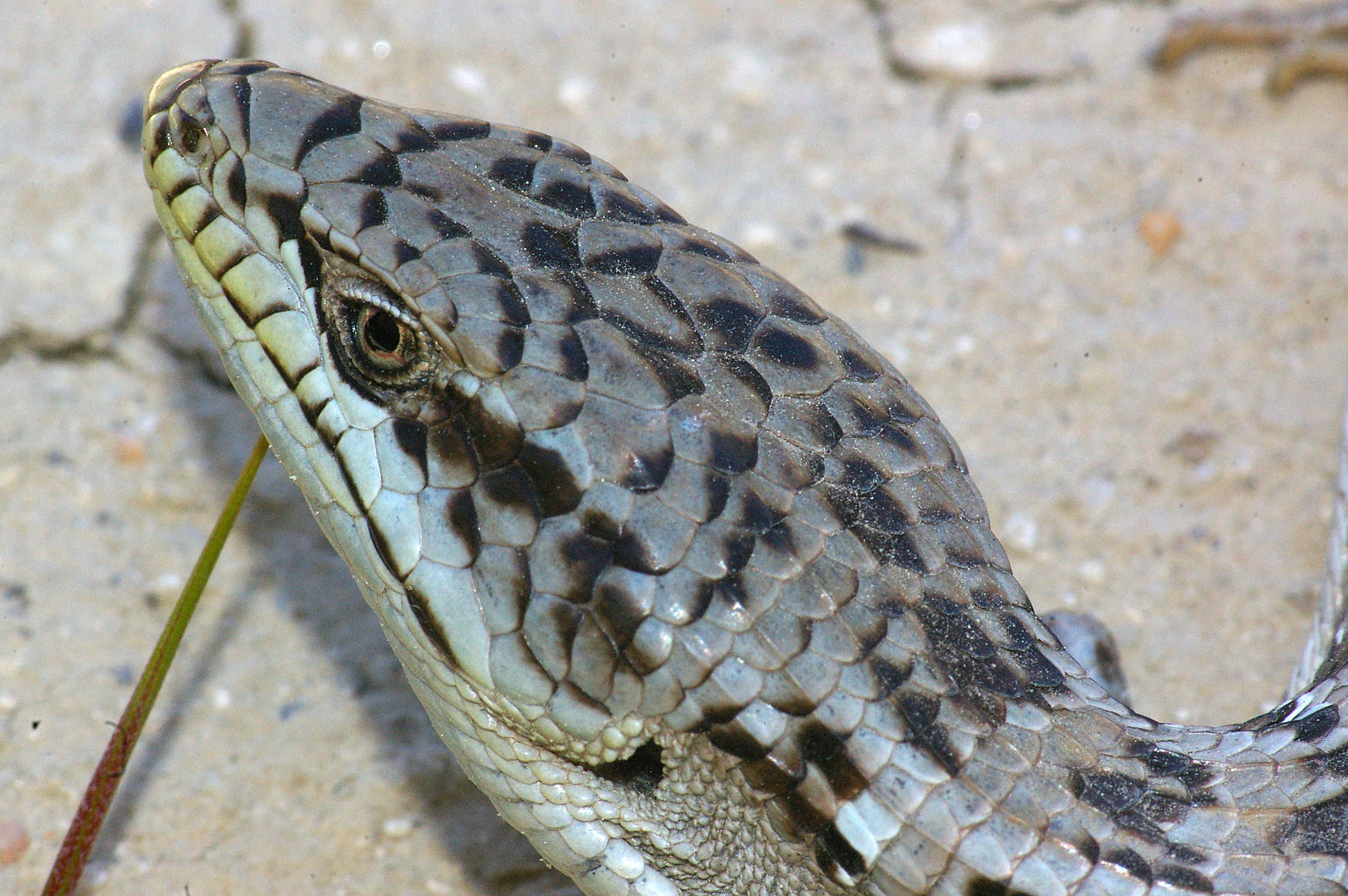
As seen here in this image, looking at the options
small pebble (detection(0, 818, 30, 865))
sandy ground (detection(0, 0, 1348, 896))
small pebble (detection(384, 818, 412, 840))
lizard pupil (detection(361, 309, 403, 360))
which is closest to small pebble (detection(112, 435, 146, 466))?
sandy ground (detection(0, 0, 1348, 896))

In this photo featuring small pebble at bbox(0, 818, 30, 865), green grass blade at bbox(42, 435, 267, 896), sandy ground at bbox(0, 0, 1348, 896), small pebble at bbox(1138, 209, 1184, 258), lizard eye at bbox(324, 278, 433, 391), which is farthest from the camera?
small pebble at bbox(1138, 209, 1184, 258)

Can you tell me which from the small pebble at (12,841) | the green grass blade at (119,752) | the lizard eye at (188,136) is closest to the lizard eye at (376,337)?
the lizard eye at (188,136)

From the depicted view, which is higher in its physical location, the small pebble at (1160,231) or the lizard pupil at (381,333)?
the small pebble at (1160,231)

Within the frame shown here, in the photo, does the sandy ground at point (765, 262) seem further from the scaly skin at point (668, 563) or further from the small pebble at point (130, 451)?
the scaly skin at point (668, 563)

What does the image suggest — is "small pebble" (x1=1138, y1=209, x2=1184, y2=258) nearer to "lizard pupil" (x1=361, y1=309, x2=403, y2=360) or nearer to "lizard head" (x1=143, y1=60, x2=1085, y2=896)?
"lizard head" (x1=143, y1=60, x2=1085, y2=896)

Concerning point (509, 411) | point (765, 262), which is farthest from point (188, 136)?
point (765, 262)

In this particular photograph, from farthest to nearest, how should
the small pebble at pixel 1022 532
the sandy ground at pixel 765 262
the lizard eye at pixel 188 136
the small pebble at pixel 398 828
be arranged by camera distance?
1. the small pebble at pixel 1022 532
2. the sandy ground at pixel 765 262
3. the small pebble at pixel 398 828
4. the lizard eye at pixel 188 136

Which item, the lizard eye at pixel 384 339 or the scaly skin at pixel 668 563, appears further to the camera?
the lizard eye at pixel 384 339
